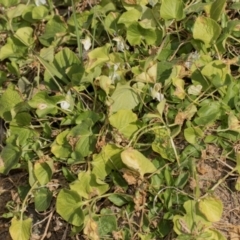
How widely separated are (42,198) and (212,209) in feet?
1.34

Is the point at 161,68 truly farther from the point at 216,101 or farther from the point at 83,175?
the point at 83,175

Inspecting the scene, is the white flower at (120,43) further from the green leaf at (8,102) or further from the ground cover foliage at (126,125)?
the green leaf at (8,102)

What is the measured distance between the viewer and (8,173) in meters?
1.66

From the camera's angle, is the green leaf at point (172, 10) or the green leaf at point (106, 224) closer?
the green leaf at point (106, 224)

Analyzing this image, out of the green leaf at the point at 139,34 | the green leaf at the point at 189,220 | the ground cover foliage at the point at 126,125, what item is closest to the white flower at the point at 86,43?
the ground cover foliage at the point at 126,125

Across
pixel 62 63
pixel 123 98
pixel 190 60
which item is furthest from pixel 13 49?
pixel 190 60

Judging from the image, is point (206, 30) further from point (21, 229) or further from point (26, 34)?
point (21, 229)

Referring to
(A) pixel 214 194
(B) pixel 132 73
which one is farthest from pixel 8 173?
(A) pixel 214 194

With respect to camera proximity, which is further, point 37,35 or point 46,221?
point 37,35

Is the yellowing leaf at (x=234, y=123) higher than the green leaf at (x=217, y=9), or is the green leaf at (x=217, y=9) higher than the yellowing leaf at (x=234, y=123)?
the green leaf at (x=217, y=9)

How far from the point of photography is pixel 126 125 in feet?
5.05

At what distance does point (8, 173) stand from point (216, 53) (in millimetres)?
611

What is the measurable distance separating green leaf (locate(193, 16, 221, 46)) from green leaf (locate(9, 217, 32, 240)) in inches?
24.1

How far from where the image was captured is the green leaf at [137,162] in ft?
4.64
